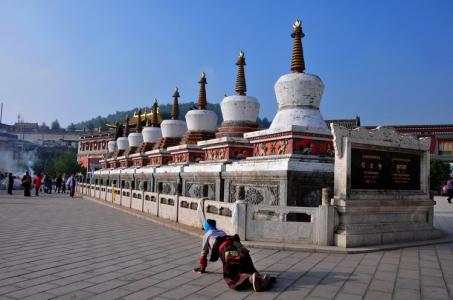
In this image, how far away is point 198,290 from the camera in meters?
6.16

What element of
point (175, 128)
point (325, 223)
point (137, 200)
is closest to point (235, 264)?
point (325, 223)

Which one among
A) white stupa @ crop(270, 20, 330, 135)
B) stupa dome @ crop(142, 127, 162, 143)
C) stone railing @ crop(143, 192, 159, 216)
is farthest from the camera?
stupa dome @ crop(142, 127, 162, 143)

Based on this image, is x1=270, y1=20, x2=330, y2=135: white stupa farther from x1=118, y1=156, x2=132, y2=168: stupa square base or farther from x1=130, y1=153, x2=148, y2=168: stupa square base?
x1=118, y1=156, x2=132, y2=168: stupa square base

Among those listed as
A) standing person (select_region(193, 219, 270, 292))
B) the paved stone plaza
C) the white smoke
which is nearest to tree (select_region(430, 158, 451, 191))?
the paved stone plaza

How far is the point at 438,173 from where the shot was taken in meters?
Answer: 41.7

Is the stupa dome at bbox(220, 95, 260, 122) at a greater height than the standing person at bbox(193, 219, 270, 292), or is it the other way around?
the stupa dome at bbox(220, 95, 260, 122)

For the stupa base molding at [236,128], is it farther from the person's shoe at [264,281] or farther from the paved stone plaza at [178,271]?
the person's shoe at [264,281]

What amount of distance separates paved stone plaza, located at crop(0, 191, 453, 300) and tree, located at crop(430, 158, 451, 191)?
115ft

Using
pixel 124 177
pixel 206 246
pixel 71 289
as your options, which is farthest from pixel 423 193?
pixel 124 177

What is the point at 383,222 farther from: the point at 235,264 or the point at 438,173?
the point at 438,173

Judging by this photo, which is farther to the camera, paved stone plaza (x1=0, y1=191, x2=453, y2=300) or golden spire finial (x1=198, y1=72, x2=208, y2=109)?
golden spire finial (x1=198, y1=72, x2=208, y2=109)

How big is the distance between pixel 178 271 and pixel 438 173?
40.6 metres

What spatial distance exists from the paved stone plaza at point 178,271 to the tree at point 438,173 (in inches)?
1378

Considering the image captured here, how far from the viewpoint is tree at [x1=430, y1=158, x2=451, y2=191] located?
41594mm
